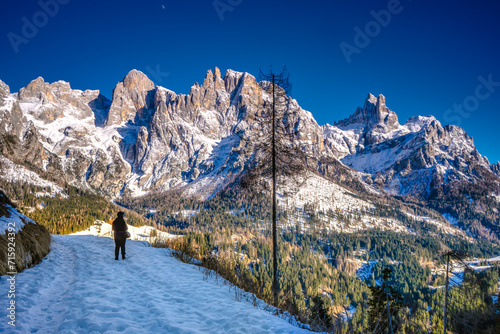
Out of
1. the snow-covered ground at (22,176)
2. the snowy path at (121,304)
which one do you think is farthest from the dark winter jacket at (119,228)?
the snow-covered ground at (22,176)

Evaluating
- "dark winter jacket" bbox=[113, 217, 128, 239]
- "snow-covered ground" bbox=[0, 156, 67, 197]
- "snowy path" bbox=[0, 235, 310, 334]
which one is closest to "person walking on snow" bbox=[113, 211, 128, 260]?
"dark winter jacket" bbox=[113, 217, 128, 239]

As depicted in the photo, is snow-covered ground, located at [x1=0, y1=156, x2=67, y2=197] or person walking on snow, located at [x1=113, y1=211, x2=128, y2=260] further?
snow-covered ground, located at [x1=0, y1=156, x2=67, y2=197]

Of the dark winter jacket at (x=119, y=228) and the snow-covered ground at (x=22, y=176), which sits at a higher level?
the snow-covered ground at (x=22, y=176)

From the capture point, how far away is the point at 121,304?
6.05 m

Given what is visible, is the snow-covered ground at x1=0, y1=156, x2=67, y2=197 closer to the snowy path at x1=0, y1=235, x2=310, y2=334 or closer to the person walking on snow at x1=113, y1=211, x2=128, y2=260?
the person walking on snow at x1=113, y1=211, x2=128, y2=260

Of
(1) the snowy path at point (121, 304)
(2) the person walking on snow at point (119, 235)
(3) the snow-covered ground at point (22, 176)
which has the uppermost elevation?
(3) the snow-covered ground at point (22, 176)

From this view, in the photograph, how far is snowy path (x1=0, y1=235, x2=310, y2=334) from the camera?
195 inches

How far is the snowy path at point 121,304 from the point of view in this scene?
4965 millimetres

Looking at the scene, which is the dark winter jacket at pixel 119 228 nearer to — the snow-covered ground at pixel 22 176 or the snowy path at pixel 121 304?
the snowy path at pixel 121 304

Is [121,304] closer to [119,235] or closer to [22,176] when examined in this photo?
[119,235]

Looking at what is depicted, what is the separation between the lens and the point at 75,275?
8094 millimetres

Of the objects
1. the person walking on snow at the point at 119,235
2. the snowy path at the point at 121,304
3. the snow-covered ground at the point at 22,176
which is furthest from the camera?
the snow-covered ground at the point at 22,176

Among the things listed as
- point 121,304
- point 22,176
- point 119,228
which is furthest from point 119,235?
point 22,176

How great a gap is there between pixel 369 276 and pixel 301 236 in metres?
45.5
